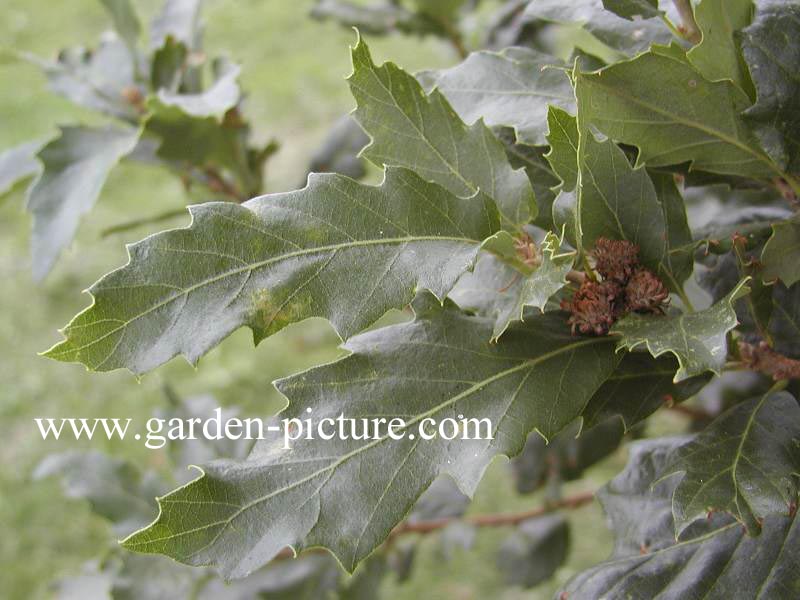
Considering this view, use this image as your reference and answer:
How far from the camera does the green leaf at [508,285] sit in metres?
0.78

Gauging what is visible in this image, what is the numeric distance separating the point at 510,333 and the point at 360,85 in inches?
11.0

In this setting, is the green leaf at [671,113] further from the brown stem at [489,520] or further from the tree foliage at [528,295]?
the brown stem at [489,520]

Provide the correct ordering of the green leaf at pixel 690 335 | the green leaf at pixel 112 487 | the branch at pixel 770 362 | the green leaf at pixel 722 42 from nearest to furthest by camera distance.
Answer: the green leaf at pixel 690 335
the green leaf at pixel 722 42
the branch at pixel 770 362
the green leaf at pixel 112 487

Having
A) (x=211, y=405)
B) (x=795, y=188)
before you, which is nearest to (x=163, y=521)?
(x=795, y=188)

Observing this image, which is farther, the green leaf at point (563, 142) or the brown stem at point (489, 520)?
the brown stem at point (489, 520)

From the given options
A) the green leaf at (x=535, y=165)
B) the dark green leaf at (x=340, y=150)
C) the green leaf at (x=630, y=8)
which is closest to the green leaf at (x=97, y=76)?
the dark green leaf at (x=340, y=150)

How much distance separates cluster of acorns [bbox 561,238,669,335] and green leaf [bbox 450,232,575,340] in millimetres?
35

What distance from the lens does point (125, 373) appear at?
144 inches

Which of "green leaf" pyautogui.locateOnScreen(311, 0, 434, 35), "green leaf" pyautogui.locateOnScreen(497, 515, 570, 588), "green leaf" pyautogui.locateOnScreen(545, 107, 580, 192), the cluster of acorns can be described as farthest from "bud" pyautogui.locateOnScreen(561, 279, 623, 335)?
"green leaf" pyautogui.locateOnScreen(311, 0, 434, 35)

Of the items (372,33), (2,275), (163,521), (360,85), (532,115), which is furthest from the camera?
(2,275)

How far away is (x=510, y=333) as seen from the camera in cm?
89

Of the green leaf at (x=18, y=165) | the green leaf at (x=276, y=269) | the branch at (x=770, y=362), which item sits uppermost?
the green leaf at (x=276, y=269)

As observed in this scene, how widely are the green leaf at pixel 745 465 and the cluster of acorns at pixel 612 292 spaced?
0.15 m

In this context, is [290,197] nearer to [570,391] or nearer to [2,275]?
[570,391]
